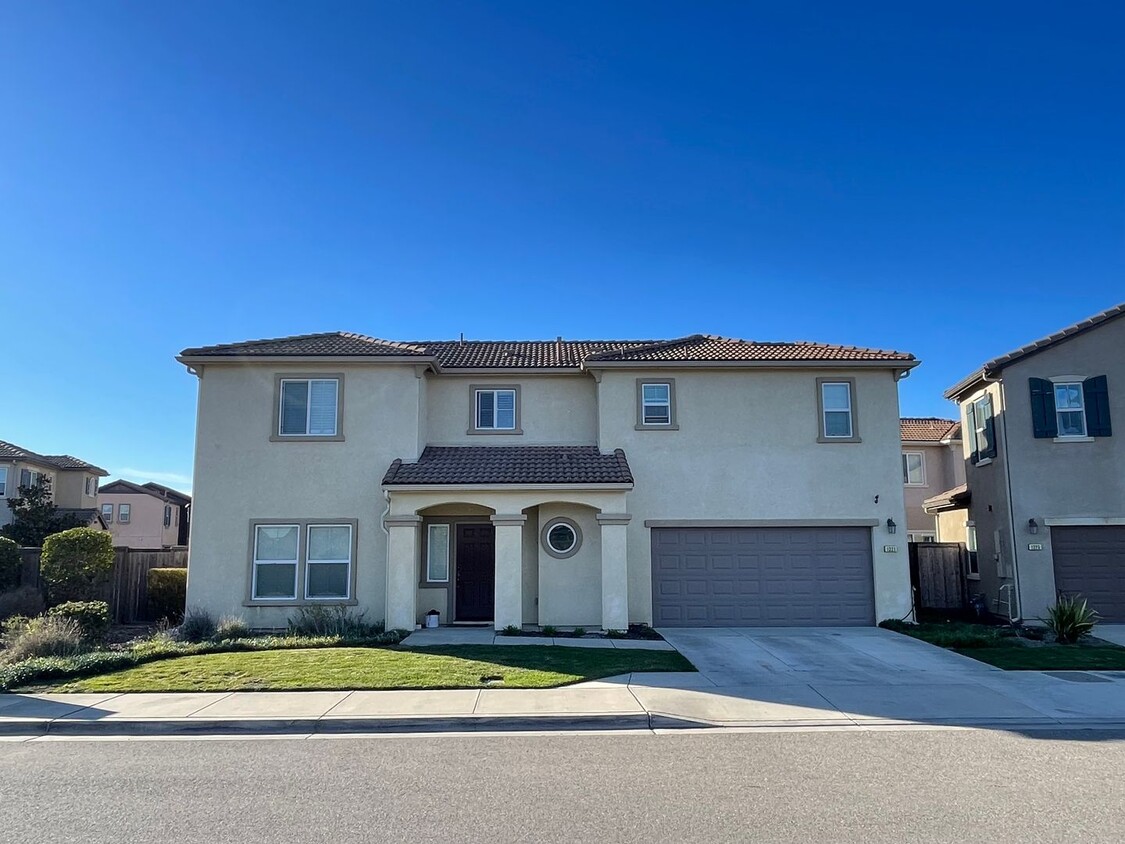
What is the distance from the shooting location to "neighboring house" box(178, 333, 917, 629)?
55.0 feet

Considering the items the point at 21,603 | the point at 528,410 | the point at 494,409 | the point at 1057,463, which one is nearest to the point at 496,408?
the point at 494,409

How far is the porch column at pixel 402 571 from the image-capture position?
15797 millimetres

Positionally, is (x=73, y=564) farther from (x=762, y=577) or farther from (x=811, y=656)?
(x=811, y=656)

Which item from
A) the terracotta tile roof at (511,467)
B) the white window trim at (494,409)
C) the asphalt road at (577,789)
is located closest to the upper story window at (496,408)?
the white window trim at (494,409)

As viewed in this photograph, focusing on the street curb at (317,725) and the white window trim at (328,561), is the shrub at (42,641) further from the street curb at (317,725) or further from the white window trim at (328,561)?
the street curb at (317,725)

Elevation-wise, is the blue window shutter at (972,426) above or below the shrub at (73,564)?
above

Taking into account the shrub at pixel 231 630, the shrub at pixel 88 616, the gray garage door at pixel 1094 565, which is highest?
the gray garage door at pixel 1094 565

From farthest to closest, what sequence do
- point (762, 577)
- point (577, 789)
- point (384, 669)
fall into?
1. point (762, 577)
2. point (384, 669)
3. point (577, 789)

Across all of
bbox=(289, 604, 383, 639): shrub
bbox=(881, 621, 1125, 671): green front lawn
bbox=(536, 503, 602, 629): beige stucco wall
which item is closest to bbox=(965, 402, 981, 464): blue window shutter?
bbox=(881, 621, 1125, 671): green front lawn

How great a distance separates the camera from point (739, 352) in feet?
59.7

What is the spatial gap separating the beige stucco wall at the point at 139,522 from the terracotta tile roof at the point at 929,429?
135 ft

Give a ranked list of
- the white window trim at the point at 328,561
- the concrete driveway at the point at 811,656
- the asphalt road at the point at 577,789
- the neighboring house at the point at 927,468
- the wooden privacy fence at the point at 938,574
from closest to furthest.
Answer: the asphalt road at the point at 577,789, the concrete driveway at the point at 811,656, the white window trim at the point at 328,561, the wooden privacy fence at the point at 938,574, the neighboring house at the point at 927,468

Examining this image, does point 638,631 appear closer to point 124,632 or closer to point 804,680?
point 804,680

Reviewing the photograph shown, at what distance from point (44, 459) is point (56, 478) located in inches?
68.7
